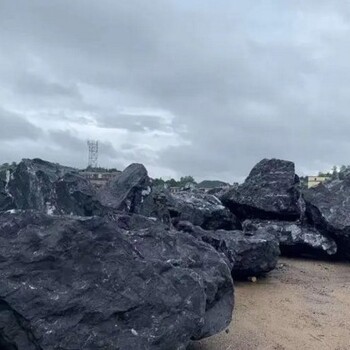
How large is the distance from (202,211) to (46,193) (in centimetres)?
385

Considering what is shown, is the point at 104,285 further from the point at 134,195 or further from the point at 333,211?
the point at 333,211

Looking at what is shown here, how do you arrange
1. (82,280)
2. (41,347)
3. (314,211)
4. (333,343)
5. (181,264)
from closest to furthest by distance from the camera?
(41,347)
(82,280)
(181,264)
(333,343)
(314,211)

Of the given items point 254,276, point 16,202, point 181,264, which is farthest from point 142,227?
point 254,276

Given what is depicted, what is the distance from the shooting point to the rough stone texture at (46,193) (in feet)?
24.6

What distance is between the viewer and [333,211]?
35.6 feet

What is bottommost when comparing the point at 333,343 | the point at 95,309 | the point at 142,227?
the point at 333,343

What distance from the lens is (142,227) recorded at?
6.01 meters

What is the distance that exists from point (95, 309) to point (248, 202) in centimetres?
741

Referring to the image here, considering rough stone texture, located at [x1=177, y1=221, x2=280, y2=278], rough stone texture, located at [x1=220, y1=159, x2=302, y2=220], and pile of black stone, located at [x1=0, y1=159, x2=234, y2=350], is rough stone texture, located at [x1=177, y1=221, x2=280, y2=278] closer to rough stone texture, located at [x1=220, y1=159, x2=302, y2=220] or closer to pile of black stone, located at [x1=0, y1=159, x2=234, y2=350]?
rough stone texture, located at [x1=220, y1=159, x2=302, y2=220]

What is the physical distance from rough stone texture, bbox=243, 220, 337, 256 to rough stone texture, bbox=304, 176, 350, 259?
0.19 m

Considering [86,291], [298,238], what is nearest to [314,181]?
[298,238]

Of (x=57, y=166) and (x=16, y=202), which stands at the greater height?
(x=57, y=166)

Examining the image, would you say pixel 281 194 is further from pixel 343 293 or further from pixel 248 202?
pixel 343 293

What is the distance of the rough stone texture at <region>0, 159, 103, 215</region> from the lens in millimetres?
7496
